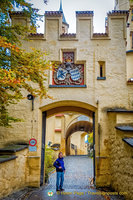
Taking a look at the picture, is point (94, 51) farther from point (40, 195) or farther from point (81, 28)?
point (40, 195)

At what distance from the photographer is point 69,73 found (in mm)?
8789

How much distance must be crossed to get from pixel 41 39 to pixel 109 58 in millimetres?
2951

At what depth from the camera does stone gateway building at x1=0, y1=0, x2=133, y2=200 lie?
26.3 feet

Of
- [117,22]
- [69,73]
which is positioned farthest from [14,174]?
[117,22]

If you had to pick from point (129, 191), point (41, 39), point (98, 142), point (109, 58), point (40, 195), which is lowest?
point (40, 195)

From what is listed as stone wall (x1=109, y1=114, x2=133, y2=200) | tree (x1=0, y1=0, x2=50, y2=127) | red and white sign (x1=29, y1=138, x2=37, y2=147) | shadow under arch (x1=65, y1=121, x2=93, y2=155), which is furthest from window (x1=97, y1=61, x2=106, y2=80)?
shadow under arch (x1=65, y1=121, x2=93, y2=155)

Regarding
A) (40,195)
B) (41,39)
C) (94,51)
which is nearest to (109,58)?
(94,51)

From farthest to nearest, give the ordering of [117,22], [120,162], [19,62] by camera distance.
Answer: [117,22], [120,162], [19,62]

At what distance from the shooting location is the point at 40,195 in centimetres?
682

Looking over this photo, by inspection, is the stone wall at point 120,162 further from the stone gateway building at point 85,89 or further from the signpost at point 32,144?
the signpost at point 32,144

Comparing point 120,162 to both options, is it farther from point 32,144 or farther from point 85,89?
point 32,144

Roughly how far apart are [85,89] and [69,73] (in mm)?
963

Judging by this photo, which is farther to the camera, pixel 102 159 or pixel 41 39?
pixel 41 39

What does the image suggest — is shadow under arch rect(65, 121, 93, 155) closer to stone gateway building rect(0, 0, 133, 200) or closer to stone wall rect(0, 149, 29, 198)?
stone gateway building rect(0, 0, 133, 200)
